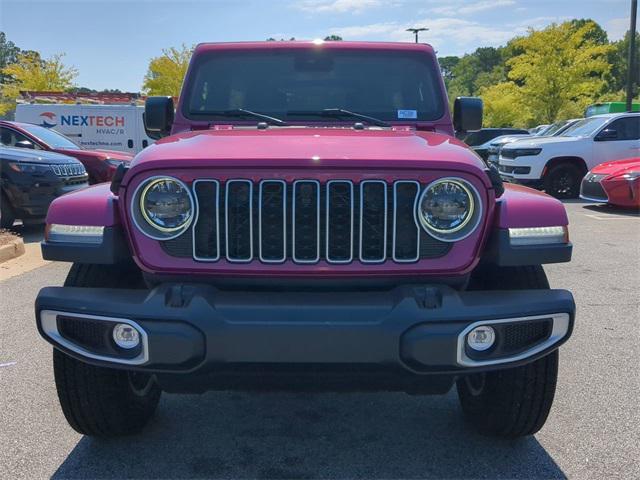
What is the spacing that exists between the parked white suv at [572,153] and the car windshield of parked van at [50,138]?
9085 millimetres

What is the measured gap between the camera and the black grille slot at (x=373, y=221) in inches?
Answer: 97.6

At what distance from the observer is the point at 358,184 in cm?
248

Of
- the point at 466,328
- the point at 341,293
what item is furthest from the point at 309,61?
the point at 466,328

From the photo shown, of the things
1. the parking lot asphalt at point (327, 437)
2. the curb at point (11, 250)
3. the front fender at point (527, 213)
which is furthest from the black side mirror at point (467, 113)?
the curb at point (11, 250)

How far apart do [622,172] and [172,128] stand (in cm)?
954

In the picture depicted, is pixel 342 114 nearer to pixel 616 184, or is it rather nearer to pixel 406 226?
pixel 406 226

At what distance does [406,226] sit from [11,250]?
21.0 feet

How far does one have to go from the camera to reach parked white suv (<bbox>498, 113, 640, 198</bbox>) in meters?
13.7

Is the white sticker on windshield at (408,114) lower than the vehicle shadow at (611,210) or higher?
higher

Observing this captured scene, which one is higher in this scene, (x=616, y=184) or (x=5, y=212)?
(x=5, y=212)

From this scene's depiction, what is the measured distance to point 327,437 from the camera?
3.14 metres

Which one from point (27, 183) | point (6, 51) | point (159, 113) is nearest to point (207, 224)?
point (159, 113)

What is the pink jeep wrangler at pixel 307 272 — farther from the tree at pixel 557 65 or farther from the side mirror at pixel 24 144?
the tree at pixel 557 65

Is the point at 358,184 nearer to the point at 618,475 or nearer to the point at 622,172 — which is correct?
the point at 618,475
